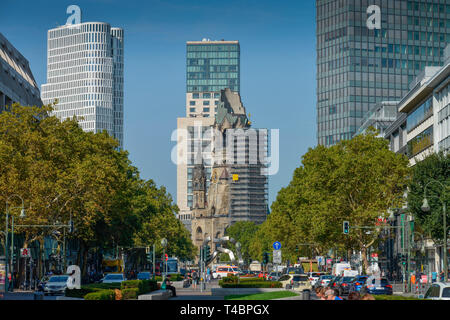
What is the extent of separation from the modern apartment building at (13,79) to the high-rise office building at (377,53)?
77.3m

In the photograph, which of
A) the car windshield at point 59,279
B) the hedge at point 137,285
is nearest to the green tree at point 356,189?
the car windshield at point 59,279

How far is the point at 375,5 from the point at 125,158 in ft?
349

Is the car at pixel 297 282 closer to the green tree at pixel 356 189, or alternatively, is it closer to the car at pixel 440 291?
the green tree at pixel 356 189

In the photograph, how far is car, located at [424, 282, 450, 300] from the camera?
27.0 m

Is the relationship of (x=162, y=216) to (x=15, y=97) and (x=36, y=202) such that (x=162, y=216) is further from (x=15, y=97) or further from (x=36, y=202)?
(x=36, y=202)

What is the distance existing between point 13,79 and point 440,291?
87175 mm

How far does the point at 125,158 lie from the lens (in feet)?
317

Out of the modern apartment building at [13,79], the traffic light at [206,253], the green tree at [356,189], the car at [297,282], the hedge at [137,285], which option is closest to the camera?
the hedge at [137,285]

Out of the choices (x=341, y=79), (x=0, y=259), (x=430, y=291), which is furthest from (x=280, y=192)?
(x=430, y=291)

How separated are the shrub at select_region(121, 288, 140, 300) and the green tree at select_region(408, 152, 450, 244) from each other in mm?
28471

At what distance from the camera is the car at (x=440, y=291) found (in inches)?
1062

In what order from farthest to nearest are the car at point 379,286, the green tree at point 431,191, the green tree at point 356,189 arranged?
1. the green tree at point 356,189
2. the green tree at point 431,191
3. the car at point 379,286

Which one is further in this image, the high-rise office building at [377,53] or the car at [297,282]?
the high-rise office building at [377,53]

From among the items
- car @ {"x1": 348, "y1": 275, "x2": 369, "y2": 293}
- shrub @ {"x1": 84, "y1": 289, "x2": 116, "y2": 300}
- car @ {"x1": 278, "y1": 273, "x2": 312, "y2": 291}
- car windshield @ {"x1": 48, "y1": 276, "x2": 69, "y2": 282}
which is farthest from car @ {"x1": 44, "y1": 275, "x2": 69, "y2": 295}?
shrub @ {"x1": 84, "y1": 289, "x2": 116, "y2": 300}
